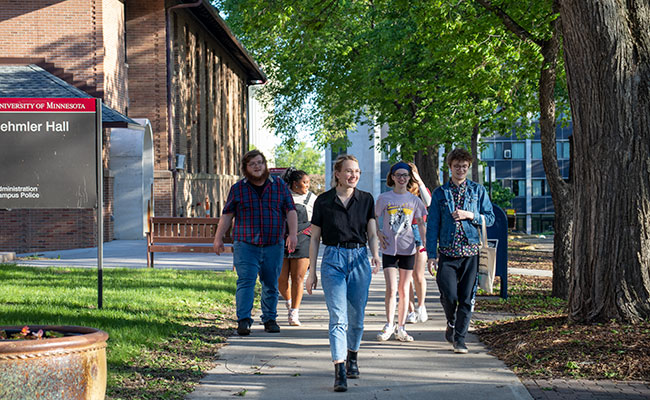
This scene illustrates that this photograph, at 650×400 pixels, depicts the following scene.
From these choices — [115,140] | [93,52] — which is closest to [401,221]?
Result: [93,52]

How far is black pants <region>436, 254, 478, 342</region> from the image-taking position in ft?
26.0

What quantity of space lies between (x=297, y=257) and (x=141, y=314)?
1.89 meters

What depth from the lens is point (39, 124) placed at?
30.9 ft

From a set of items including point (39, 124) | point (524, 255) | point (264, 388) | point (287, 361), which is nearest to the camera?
point (264, 388)

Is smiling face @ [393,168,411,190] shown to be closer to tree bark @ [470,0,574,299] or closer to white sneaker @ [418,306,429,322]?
white sneaker @ [418,306,429,322]

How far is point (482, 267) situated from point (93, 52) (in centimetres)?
1798

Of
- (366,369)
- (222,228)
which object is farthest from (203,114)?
(366,369)

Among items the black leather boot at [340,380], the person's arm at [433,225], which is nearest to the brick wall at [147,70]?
the person's arm at [433,225]

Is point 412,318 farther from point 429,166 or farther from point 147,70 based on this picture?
point 147,70

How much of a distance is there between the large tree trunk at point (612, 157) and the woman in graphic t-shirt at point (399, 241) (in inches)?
63.9

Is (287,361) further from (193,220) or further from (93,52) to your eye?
(93,52)

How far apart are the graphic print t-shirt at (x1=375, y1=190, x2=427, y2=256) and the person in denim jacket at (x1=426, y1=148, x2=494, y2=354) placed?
41 centimetres

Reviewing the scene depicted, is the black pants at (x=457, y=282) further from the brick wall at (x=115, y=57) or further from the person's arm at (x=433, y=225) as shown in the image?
the brick wall at (x=115, y=57)

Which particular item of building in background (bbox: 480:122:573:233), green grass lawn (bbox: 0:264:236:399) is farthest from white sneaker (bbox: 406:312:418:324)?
building in background (bbox: 480:122:573:233)
